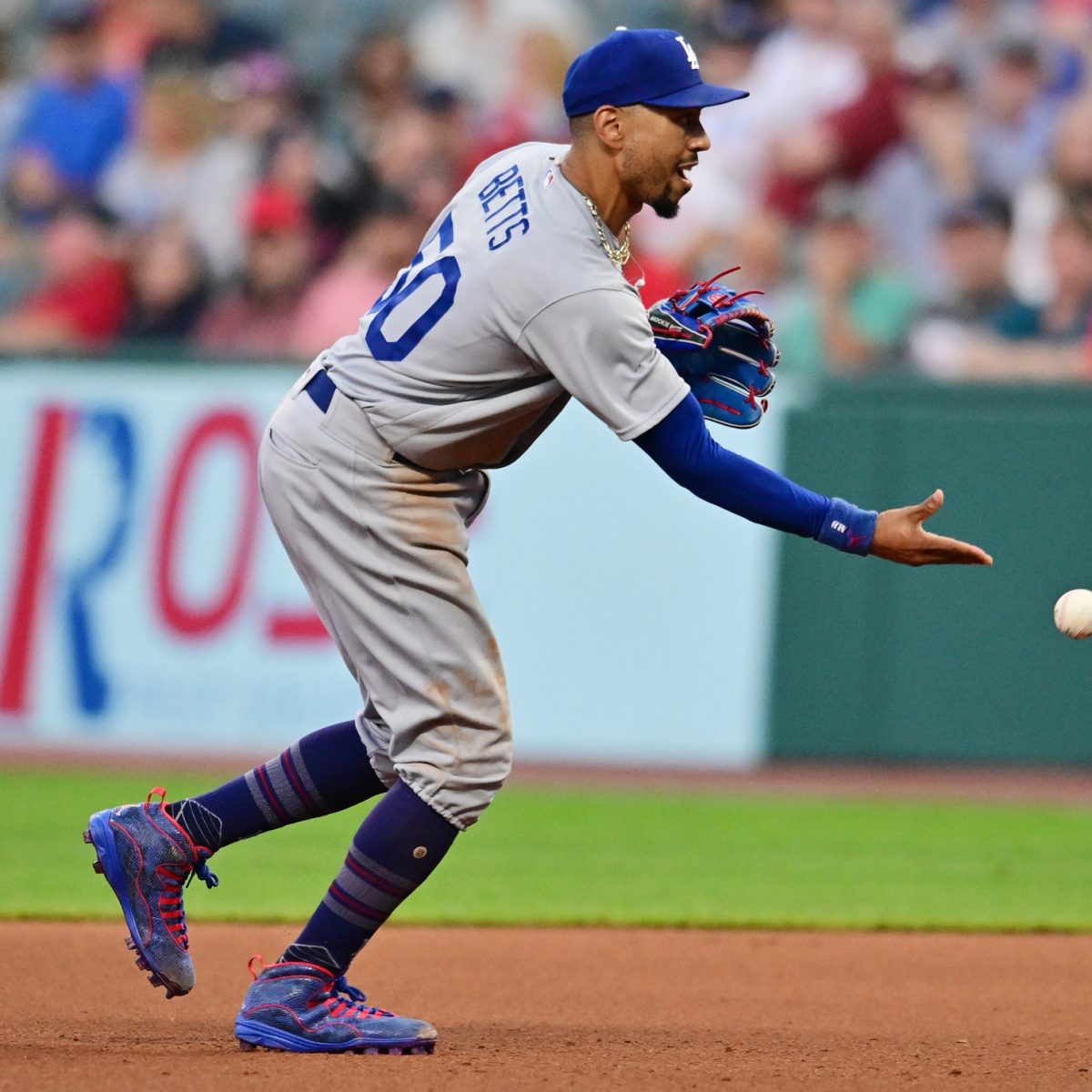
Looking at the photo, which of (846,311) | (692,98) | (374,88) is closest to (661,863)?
(846,311)

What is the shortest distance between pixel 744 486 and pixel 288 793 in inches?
47.3

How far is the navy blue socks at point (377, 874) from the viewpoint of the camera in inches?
153

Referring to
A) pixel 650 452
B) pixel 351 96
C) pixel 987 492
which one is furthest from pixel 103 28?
pixel 650 452

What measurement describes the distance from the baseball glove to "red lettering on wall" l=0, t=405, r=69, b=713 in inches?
218

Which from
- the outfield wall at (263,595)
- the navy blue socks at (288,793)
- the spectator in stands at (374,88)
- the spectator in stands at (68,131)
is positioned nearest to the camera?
the navy blue socks at (288,793)

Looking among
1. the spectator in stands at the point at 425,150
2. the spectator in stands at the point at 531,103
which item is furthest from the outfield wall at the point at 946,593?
the spectator in stands at the point at 531,103

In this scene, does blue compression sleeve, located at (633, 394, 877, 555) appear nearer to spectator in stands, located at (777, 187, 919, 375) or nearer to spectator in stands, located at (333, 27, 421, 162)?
spectator in stands, located at (777, 187, 919, 375)

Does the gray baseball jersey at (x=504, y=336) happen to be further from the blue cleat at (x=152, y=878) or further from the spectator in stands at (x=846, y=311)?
the spectator in stands at (x=846, y=311)

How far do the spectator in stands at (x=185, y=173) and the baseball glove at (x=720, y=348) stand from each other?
6.85 m

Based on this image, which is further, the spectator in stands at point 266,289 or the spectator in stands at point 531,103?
the spectator in stands at point 531,103

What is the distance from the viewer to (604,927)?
5754 mm

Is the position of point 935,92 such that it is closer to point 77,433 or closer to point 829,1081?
point 77,433

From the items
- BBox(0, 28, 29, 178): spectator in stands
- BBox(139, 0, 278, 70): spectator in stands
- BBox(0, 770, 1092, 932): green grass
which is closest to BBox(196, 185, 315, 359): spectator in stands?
BBox(139, 0, 278, 70): spectator in stands

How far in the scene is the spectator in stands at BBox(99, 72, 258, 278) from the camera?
1077 centimetres
